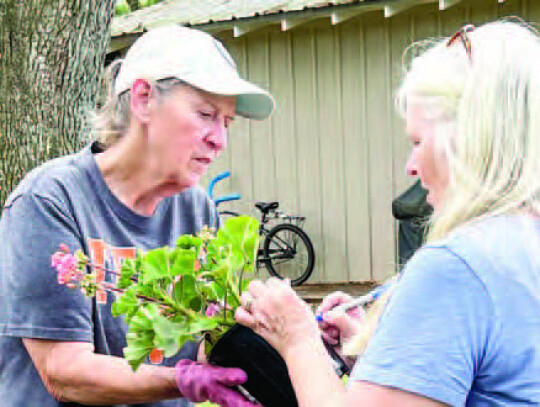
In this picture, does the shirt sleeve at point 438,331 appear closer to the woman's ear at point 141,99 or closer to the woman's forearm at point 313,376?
the woman's forearm at point 313,376

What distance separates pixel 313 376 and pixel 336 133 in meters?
8.58

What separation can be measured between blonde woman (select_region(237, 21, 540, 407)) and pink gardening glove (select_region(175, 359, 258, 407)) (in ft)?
0.88

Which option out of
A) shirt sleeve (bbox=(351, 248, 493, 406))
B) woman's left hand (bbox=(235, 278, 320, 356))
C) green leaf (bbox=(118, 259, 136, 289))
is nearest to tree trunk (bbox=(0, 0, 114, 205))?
green leaf (bbox=(118, 259, 136, 289))

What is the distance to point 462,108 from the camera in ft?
5.15

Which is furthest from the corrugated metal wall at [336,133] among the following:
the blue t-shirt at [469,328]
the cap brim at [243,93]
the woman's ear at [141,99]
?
the blue t-shirt at [469,328]

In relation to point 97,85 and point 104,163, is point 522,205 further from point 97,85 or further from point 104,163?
point 97,85

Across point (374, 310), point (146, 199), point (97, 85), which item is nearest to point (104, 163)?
point (146, 199)

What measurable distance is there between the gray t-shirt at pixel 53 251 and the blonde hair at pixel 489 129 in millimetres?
1028

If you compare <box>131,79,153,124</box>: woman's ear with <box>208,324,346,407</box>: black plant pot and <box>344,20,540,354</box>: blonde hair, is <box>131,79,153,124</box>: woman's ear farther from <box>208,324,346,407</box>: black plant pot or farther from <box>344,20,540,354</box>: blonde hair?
<box>344,20,540,354</box>: blonde hair

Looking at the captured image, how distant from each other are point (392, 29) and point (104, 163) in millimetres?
7765

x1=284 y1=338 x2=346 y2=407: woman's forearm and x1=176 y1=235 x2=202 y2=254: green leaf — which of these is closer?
x1=284 y1=338 x2=346 y2=407: woman's forearm

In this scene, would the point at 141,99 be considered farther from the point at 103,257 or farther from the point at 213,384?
the point at 213,384

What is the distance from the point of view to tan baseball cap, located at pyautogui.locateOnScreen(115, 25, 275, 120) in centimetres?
229

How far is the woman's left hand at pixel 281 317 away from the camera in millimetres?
1786
